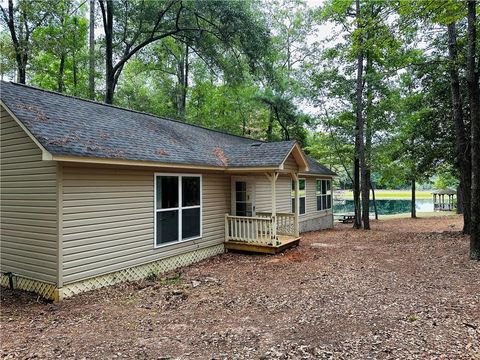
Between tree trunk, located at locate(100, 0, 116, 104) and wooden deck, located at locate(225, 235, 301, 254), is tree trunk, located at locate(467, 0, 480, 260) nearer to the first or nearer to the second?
wooden deck, located at locate(225, 235, 301, 254)

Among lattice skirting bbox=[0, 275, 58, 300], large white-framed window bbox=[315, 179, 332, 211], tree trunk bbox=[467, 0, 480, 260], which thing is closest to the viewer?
lattice skirting bbox=[0, 275, 58, 300]

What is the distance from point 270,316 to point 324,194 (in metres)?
14.1

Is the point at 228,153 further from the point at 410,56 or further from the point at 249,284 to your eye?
the point at 410,56

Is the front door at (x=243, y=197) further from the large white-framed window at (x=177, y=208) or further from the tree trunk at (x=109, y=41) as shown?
the tree trunk at (x=109, y=41)

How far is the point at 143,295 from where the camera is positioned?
5914 mm

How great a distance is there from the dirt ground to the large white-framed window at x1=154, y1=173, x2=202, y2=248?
1.04m

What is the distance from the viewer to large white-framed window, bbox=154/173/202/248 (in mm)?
7582

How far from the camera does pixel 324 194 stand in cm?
1800

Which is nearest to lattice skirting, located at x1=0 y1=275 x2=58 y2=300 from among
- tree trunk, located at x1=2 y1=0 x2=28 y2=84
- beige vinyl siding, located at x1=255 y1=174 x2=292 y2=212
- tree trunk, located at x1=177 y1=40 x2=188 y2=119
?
beige vinyl siding, located at x1=255 y1=174 x2=292 y2=212

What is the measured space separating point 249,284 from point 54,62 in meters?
19.7

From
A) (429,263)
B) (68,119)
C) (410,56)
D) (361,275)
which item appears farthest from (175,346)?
(410,56)

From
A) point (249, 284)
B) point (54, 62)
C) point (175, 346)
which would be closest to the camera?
point (175, 346)

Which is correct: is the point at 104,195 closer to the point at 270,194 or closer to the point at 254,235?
the point at 254,235

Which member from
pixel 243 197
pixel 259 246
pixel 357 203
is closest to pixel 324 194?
pixel 357 203
